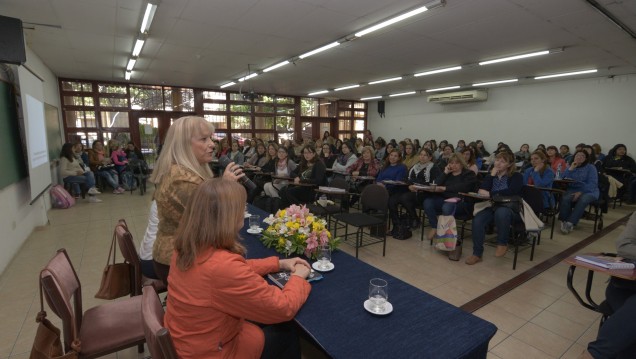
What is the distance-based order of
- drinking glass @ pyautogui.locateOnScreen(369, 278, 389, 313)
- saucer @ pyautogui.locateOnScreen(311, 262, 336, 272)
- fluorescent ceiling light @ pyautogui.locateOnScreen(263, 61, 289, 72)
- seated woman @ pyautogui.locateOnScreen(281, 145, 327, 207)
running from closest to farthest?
drinking glass @ pyautogui.locateOnScreen(369, 278, 389, 313)
saucer @ pyautogui.locateOnScreen(311, 262, 336, 272)
seated woman @ pyautogui.locateOnScreen(281, 145, 327, 207)
fluorescent ceiling light @ pyautogui.locateOnScreen(263, 61, 289, 72)

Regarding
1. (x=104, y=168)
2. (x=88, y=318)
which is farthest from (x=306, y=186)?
(x=104, y=168)

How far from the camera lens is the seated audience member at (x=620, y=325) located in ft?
5.16

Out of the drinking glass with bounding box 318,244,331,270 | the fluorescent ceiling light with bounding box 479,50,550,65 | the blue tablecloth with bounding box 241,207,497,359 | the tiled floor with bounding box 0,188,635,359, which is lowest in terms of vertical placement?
the tiled floor with bounding box 0,188,635,359

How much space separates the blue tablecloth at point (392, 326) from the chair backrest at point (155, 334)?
48 centimetres

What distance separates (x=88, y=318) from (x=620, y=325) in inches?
109

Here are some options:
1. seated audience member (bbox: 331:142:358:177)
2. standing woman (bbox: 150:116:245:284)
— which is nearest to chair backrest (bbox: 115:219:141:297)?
standing woman (bbox: 150:116:245:284)

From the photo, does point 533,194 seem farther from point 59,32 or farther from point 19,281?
point 59,32

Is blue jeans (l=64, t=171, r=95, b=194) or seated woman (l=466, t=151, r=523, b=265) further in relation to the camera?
blue jeans (l=64, t=171, r=95, b=194)

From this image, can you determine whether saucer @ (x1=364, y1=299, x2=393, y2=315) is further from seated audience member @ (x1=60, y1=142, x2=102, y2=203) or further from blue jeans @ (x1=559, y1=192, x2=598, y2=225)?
seated audience member @ (x1=60, y1=142, x2=102, y2=203)

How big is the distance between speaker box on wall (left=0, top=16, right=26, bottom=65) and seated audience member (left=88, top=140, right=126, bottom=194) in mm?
4541

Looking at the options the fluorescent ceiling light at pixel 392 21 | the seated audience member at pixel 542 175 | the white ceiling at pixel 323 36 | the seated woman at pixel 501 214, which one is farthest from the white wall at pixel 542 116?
the fluorescent ceiling light at pixel 392 21

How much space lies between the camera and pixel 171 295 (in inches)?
44.8

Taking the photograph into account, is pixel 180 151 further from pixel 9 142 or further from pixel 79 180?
pixel 79 180

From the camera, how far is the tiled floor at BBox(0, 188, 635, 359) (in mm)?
2183
